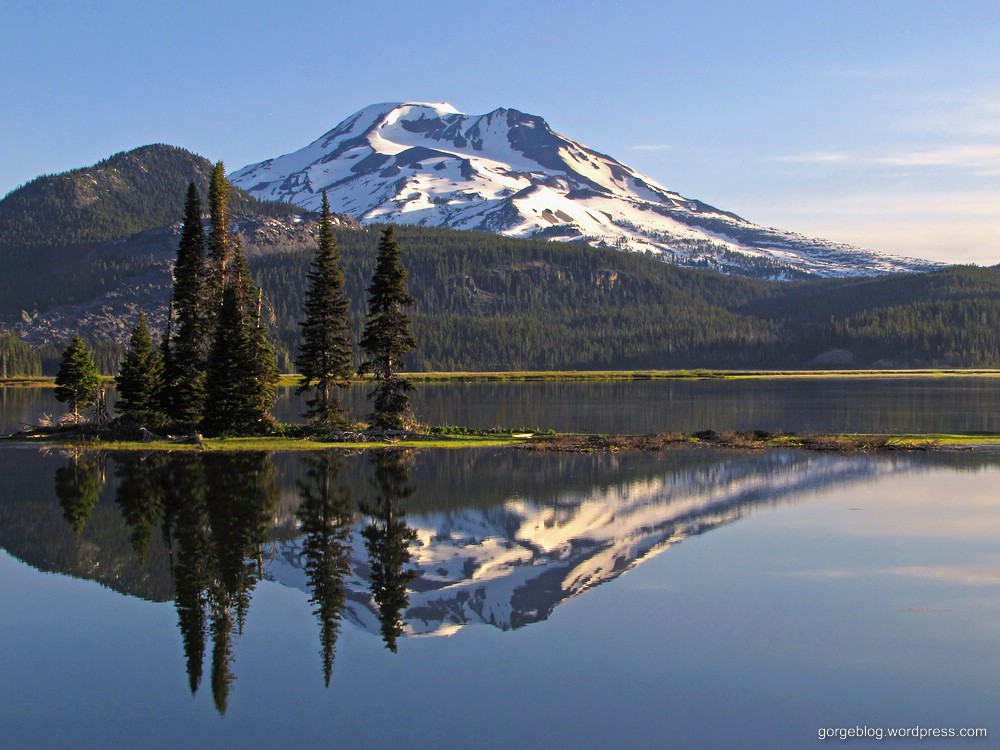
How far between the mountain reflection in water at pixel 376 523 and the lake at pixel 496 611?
0.16 metres

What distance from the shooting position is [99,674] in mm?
22516

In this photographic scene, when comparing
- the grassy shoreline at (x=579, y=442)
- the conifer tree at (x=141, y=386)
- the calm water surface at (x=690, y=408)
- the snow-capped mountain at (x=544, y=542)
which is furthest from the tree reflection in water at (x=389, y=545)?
the calm water surface at (x=690, y=408)

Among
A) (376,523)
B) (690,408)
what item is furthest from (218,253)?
(690,408)

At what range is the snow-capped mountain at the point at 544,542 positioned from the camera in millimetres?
27578

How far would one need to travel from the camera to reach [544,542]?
35312 millimetres

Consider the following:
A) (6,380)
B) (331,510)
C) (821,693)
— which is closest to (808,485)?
(331,510)

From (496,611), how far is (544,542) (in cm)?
→ 833

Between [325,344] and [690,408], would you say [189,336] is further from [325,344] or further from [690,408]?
[690,408]

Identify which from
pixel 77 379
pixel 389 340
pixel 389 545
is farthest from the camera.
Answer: pixel 77 379

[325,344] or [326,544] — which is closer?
[326,544]

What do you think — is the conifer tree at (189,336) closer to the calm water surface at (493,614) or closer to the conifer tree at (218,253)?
the conifer tree at (218,253)

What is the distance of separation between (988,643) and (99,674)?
17.8 meters

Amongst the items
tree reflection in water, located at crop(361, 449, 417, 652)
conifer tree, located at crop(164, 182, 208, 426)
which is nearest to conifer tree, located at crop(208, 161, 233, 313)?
conifer tree, located at crop(164, 182, 208, 426)

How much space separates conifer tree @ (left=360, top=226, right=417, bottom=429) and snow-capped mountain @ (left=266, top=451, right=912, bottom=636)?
21.0 m
